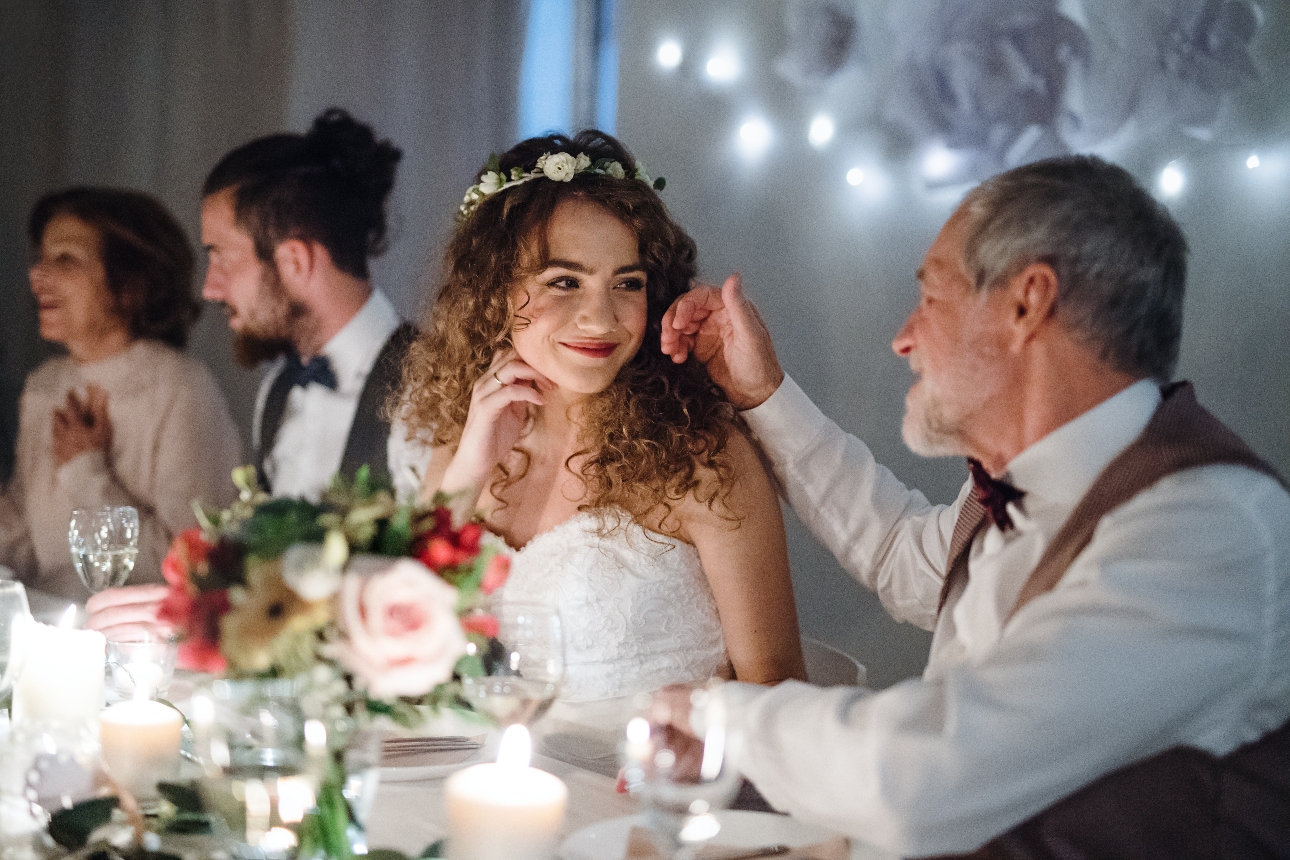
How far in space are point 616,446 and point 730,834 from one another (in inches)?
50.6

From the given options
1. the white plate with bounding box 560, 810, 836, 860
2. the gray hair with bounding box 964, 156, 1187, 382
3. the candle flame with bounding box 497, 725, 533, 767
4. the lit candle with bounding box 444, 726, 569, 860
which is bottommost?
the white plate with bounding box 560, 810, 836, 860

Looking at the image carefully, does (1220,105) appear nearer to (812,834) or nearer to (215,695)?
(812,834)

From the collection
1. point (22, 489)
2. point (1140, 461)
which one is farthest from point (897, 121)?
point (22, 489)

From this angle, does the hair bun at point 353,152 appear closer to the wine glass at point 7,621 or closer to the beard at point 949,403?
the wine glass at point 7,621

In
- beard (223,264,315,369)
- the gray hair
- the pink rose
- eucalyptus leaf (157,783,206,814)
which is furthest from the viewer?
beard (223,264,315,369)

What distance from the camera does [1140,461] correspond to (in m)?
1.43

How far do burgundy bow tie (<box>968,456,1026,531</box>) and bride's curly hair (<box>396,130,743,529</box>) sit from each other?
871mm

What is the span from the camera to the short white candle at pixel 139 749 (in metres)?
1.47

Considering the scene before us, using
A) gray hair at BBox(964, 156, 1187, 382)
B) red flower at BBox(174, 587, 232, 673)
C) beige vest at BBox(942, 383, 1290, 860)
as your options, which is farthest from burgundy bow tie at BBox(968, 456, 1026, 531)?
red flower at BBox(174, 587, 232, 673)

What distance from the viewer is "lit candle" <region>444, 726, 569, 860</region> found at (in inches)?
45.9

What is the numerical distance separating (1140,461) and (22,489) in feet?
11.3

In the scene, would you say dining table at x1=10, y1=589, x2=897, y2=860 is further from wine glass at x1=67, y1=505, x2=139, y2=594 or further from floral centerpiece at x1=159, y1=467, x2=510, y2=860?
wine glass at x1=67, y1=505, x2=139, y2=594

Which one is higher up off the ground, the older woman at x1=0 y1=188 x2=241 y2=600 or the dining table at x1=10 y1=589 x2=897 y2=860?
the older woman at x1=0 y1=188 x2=241 y2=600

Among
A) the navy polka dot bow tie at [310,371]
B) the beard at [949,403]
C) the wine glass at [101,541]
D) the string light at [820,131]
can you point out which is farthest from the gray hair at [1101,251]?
the navy polka dot bow tie at [310,371]
